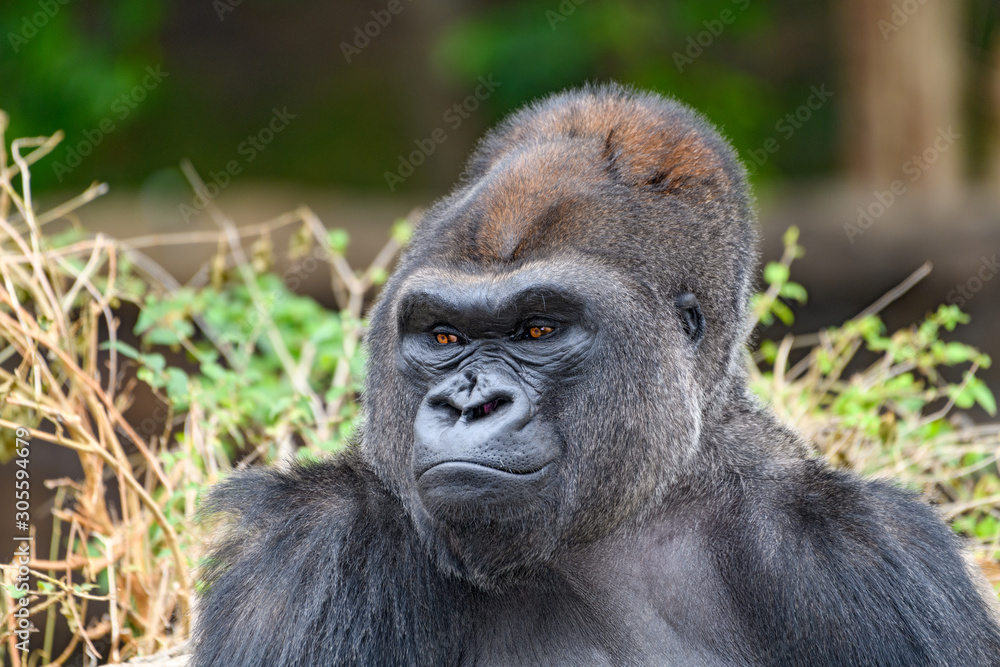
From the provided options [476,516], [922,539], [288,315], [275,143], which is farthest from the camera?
[275,143]

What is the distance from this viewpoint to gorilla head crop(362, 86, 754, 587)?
3.11 m

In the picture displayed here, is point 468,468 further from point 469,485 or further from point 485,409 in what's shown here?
point 485,409

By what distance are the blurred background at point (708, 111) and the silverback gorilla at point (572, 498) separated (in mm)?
6309

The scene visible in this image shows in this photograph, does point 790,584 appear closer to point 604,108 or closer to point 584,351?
point 584,351

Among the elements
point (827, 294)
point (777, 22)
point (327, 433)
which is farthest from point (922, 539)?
point (777, 22)

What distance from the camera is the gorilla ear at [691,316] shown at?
3525mm

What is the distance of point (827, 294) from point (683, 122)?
8507 millimetres

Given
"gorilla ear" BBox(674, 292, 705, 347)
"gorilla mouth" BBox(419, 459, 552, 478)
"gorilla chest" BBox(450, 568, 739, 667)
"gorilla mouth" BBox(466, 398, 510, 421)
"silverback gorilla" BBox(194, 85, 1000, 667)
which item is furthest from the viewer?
"gorilla ear" BBox(674, 292, 705, 347)

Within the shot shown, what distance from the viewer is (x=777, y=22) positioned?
14641 mm

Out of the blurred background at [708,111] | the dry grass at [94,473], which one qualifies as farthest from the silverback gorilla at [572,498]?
the blurred background at [708,111]

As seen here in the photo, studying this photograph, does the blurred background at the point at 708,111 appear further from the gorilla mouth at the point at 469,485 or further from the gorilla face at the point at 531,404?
the gorilla mouth at the point at 469,485

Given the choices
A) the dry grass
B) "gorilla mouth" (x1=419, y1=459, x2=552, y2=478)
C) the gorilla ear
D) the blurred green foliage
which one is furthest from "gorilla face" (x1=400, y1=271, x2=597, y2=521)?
the blurred green foliage

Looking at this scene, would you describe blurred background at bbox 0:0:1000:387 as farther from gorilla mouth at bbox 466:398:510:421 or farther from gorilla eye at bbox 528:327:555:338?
gorilla mouth at bbox 466:398:510:421

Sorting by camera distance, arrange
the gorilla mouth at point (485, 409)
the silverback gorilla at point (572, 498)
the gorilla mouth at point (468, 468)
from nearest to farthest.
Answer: the gorilla mouth at point (468, 468)
the gorilla mouth at point (485, 409)
the silverback gorilla at point (572, 498)
